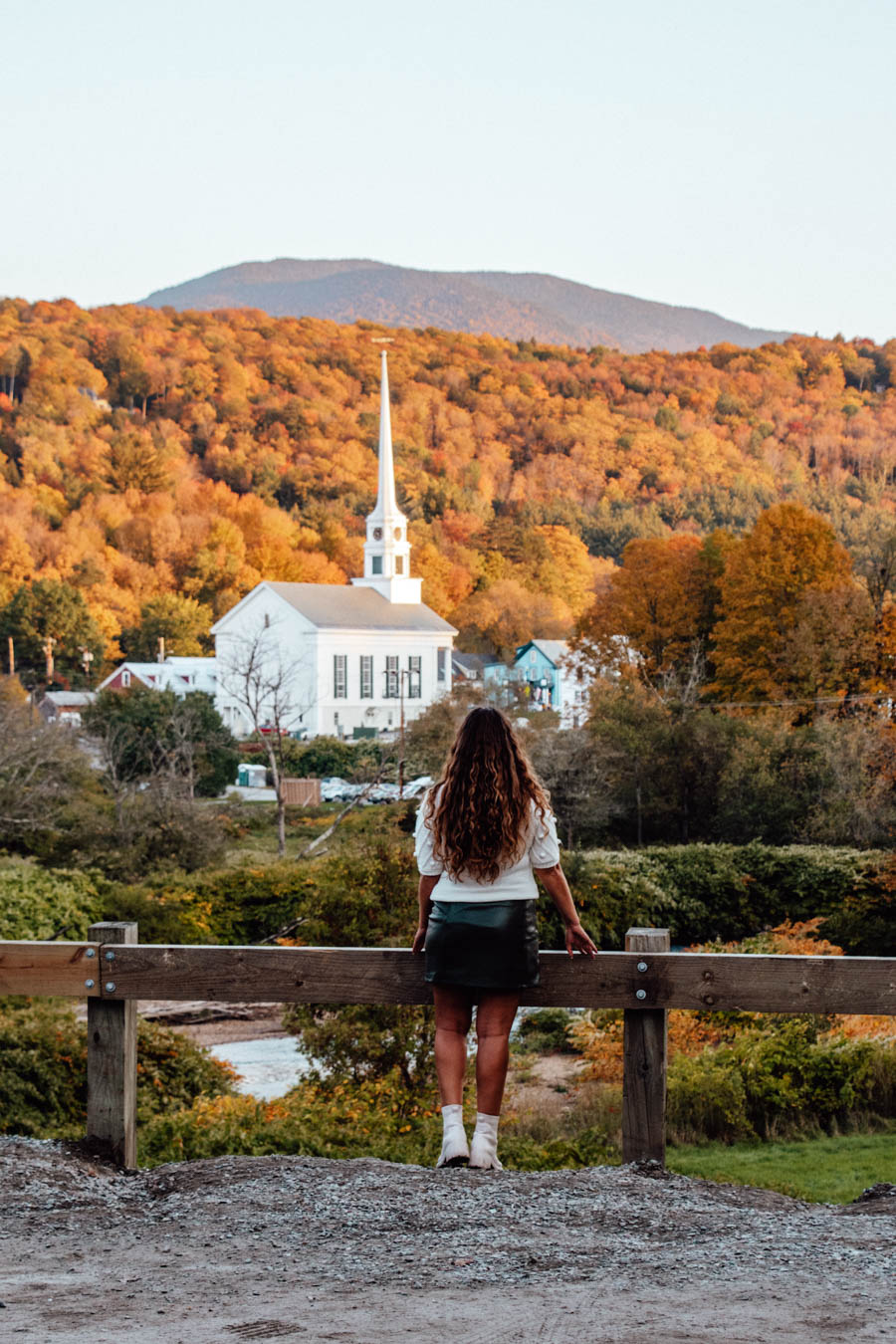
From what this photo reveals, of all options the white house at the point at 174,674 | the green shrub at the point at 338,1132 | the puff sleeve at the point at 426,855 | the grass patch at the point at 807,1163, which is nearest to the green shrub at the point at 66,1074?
the green shrub at the point at 338,1132

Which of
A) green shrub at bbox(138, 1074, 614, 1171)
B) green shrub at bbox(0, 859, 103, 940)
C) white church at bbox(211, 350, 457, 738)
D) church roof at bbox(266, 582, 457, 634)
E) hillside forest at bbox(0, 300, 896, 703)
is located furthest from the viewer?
hillside forest at bbox(0, 300, 896, 703)

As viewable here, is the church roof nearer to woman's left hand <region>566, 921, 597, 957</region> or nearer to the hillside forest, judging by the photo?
the hillside forest

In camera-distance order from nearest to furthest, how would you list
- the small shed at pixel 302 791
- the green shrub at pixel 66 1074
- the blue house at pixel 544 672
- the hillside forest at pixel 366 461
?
the green shrub at pixel 66 1074, the small shed at pixel 302 791, the blue house at pixel 544 672, the hillside forest at pixel 366 461

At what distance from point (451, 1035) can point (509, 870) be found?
0.69 m

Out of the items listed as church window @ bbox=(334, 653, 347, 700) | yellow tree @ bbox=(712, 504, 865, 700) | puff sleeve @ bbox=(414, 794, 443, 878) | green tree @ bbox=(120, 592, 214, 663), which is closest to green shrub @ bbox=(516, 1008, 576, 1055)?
puff sleeve @ bbox=(414, 794, 443, 878)

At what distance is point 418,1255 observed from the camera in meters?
3.93

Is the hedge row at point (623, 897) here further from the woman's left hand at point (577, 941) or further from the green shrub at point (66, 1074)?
the woman's left hand at point (577, 941)

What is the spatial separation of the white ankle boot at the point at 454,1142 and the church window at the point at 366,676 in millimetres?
71279

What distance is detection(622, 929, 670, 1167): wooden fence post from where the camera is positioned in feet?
16.2

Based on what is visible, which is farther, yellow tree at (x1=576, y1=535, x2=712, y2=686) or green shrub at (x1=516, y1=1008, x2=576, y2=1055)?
yellow tree at (x1=576, y1=535, x2=712, y2=686)

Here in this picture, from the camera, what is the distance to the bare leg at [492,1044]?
5.09m

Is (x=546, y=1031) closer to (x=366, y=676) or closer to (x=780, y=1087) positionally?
(x=780, y=1087)

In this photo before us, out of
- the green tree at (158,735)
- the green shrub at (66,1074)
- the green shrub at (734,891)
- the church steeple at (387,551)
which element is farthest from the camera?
the church steeple at (387,551)

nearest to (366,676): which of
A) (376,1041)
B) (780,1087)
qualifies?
(780,1087)
